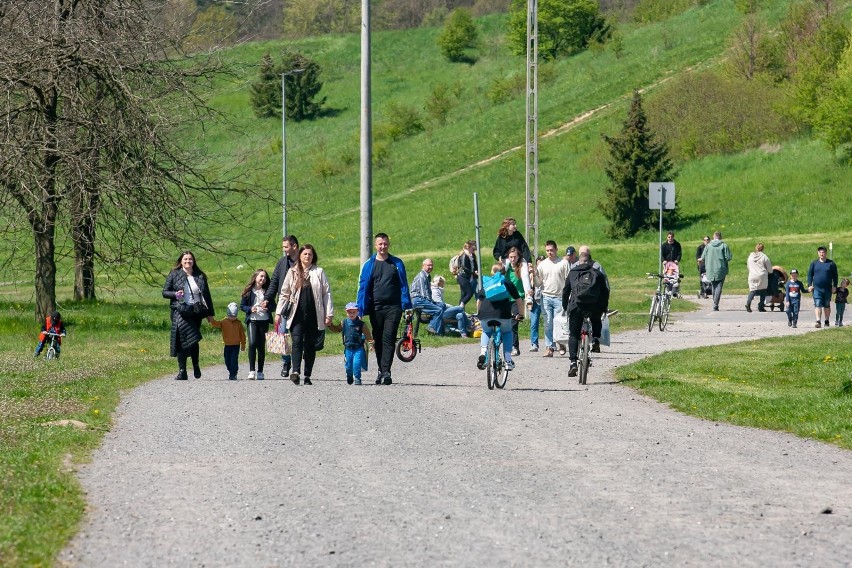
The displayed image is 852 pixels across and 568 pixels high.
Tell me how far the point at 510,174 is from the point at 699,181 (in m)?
15.9

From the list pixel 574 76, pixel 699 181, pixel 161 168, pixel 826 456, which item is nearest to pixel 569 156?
pixel 699 181

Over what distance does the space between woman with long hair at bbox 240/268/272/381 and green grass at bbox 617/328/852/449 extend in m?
4.62

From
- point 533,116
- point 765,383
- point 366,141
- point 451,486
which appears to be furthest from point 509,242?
point 451,486

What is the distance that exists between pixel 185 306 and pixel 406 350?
4.20 m

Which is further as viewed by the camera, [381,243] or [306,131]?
[306,131]

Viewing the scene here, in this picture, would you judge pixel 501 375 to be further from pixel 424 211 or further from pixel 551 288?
pixel 424 211

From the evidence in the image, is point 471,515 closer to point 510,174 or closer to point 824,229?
point 824,229

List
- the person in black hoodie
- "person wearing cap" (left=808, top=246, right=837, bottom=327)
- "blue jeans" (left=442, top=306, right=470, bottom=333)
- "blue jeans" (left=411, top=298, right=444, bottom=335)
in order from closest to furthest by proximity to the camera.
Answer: the person in black hoodie, "blue jeans" (left=411, top=298, right=444, bottom=335), "blue jeans" (left=442, top=306, right=470, bottom=333), "person wearing cap" (left=808, top=246, right=837, bottom=327)

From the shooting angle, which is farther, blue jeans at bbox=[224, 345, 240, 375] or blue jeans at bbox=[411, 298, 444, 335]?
blue jeans at bbox=[411, 298, 444, 335]

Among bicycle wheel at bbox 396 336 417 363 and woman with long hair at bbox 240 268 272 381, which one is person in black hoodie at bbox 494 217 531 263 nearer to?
bicycle wheel at bbox 396 336 417 363

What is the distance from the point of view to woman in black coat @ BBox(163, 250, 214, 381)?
18.6 m

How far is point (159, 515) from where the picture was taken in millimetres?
8273

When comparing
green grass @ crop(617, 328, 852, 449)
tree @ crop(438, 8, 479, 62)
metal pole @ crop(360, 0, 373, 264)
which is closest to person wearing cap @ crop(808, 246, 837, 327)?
green grass @ crop(617, 328, 852, 449)

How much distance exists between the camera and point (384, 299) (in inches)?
704
